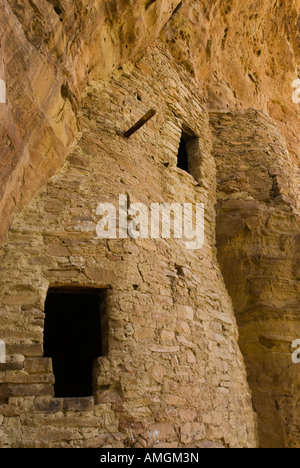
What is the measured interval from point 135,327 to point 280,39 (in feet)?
25.1

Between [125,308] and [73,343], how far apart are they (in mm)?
2092

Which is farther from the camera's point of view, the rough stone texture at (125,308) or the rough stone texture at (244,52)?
the rough stone texture at (244,52)

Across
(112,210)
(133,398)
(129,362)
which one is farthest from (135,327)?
(112,210)

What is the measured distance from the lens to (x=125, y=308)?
3627mm

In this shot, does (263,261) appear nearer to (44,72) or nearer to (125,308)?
(125,308)

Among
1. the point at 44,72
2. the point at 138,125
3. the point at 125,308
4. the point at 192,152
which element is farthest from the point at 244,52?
the point at 125,308

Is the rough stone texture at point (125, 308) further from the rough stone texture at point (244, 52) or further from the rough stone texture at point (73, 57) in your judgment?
the rough stone texture at point (244, 52)

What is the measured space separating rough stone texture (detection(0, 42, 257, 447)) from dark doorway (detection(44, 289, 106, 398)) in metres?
1.33

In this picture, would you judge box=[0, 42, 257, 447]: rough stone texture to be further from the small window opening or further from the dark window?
the small window opening

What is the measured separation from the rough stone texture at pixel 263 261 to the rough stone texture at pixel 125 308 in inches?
8.6

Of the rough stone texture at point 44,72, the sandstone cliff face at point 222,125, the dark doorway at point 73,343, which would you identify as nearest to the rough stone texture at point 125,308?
the sandstone cliff face at point 222,125

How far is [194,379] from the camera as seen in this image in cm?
394

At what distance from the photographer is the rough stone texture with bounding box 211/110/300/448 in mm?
4844

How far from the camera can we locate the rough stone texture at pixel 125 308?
122 inches
